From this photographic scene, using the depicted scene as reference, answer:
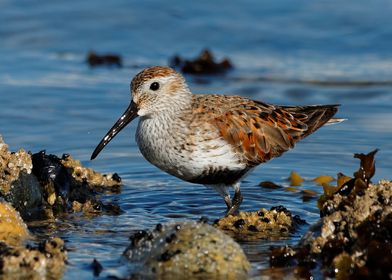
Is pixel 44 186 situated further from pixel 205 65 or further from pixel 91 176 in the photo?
pixel 205 65

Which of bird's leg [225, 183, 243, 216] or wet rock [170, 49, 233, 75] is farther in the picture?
wet rock [170, 49, 233, 75]

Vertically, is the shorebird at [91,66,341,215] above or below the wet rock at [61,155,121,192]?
above

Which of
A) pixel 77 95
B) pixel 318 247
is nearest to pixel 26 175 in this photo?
pixel 318 247

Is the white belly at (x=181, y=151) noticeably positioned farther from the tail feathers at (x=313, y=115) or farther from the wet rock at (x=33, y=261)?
the wet rock at (x=33, y=261)

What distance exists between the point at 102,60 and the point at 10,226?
6.90 m

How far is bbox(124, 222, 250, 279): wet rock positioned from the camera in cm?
613

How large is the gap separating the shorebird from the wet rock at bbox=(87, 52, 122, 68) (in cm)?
512

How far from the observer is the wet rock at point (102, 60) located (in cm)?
1348

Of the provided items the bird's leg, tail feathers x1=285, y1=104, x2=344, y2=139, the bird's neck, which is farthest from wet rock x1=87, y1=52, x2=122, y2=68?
the bird's leg

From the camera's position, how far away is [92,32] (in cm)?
1497

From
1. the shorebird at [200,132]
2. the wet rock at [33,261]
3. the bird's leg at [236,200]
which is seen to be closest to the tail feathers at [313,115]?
the shorebird at [200,132]

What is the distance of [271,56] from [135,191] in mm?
5575

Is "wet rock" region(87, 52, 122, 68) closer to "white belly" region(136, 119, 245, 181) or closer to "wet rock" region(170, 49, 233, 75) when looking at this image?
"wet rock" region(170, 49, 233, 75)

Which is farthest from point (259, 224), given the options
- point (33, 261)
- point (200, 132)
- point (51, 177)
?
point (33, 261)
